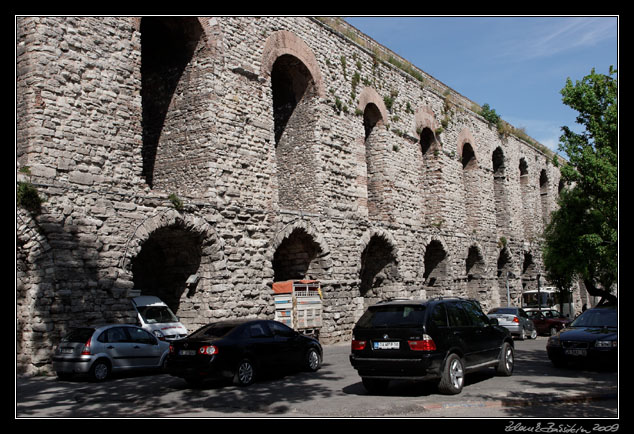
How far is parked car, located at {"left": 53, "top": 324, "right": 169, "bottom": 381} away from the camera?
40.8 ft

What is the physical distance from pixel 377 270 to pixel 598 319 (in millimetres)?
12114

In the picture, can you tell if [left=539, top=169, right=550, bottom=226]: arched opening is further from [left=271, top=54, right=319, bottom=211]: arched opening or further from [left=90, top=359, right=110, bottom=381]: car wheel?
[left=90, top=359, right=110, bottom=381]: car wheel

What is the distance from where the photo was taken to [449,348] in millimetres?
9984

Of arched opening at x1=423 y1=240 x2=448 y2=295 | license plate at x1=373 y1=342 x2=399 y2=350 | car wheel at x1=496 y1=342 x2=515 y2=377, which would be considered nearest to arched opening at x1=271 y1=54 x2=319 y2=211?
arched opening at x1=423 y1=240 x2=448 y2=295

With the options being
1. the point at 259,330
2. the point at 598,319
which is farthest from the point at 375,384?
the point at 598,319

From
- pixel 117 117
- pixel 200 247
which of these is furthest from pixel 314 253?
pixel 117 117

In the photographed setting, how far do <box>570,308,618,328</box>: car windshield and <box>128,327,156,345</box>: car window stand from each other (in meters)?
9.54

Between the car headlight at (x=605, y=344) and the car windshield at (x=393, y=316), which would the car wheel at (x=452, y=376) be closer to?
the car windshield at (x=393, y=316)

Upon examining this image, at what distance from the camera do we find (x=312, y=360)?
13.4 metres

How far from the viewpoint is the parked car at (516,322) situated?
2345cm

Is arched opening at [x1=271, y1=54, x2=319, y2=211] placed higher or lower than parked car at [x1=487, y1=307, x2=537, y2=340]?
higher

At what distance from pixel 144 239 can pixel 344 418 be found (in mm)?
9101

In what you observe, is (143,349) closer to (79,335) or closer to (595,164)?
(79,335)

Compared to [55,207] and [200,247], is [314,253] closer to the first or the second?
[200,247]
